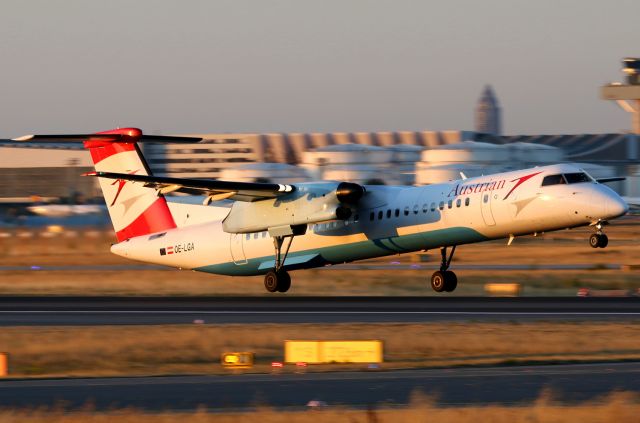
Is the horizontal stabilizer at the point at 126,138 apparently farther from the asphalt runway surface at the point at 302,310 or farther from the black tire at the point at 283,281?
the asphalt runway surface at the point at 302,310

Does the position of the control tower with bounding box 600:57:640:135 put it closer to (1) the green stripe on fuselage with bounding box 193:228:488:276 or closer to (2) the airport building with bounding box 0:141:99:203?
(2) the airport building with bounding box 0:141:99:203

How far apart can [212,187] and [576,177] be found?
37.8 feet

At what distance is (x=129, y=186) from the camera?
36.5m

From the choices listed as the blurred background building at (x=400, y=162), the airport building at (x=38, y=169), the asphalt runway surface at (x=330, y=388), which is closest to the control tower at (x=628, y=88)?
the blurred background building at (x=400, y=162)

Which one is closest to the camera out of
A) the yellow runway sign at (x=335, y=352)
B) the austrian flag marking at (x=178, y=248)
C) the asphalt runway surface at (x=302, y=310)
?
the yellow runway sign at (x=335, y=352)

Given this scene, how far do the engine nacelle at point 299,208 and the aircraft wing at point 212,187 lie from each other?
0.37m

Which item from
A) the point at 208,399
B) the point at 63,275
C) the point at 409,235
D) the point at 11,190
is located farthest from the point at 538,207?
the point at 11,190

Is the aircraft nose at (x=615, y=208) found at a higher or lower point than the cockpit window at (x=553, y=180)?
lower

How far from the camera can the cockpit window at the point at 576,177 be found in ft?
90.4

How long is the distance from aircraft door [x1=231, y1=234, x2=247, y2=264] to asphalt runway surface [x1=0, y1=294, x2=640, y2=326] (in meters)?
1.44

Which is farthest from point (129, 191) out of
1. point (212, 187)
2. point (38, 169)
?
point (38, 169)

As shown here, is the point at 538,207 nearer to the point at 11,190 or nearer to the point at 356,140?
the point at 11,190

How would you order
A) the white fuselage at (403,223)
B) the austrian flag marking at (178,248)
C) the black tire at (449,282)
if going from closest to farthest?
the white fuselage at (403,223) → the black tire at (449,282) → the austrian flag marking at (178,248)

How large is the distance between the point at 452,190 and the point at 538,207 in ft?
10.5
